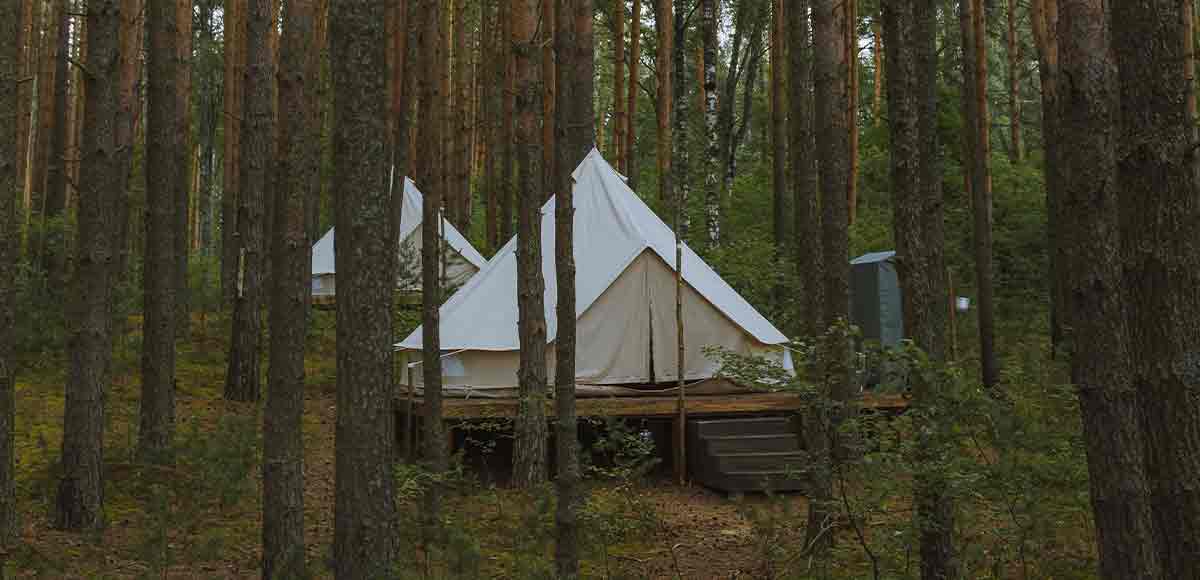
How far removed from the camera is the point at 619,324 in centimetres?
1015

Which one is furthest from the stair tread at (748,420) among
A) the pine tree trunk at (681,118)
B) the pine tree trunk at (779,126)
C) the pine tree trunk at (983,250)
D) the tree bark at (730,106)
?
the tree bark at (730,106)

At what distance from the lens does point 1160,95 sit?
3828 mm

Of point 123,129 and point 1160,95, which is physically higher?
point 123,129

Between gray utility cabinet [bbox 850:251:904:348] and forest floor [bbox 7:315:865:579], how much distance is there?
5277mm

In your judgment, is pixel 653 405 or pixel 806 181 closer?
pixel 806 181

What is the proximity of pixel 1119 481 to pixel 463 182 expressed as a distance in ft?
48.9

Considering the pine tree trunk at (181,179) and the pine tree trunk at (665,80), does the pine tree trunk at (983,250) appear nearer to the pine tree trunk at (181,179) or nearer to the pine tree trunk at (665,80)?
the pine tree trunk at (665,80)

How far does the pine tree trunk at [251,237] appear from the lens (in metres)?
7.81

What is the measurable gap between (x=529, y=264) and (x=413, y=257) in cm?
503

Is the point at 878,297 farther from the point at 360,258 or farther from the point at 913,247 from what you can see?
the point at 360,258

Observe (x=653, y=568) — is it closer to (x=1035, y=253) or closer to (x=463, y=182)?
(x=463, y=182)

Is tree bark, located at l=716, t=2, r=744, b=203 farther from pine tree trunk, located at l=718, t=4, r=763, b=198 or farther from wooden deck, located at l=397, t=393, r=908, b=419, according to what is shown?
wooden deck, located at l=397, t=393, r=908, b=419

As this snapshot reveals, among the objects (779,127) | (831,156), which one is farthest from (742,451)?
(779,127)

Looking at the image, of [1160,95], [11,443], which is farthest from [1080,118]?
[11,443]
